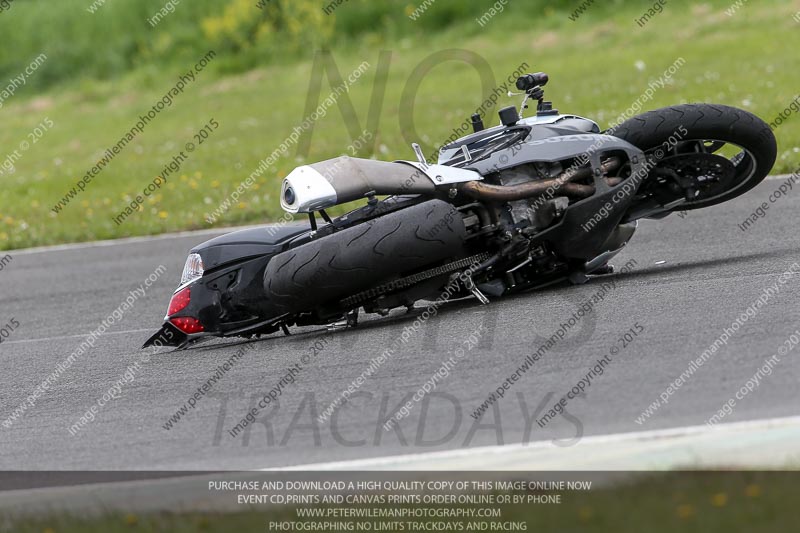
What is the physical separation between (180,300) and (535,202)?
2419mm

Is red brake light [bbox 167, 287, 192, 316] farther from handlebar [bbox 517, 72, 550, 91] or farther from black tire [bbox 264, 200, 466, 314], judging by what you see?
handlebar [bbox 517, 72, 550, 91]

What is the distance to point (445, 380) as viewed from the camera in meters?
6.08

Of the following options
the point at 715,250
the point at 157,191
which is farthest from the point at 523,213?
the point at 157,191

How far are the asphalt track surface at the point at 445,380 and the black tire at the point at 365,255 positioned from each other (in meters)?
0.37

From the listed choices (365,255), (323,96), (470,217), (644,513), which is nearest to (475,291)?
(470,217)

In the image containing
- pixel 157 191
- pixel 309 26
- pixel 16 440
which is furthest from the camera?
pixel 309 26

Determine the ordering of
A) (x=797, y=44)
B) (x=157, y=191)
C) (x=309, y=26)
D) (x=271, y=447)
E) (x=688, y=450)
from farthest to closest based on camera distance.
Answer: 1. (x=309, y=26)
2. (x=797, y=44)
3. (x=157, y=191)
4. (x=271, y=447)
5. (x=688, y=450)

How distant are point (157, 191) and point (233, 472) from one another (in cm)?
1264

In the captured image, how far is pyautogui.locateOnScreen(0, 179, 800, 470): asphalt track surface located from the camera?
5.33m

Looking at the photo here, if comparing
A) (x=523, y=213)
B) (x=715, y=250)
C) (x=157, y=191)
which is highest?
(x=523, y=213)

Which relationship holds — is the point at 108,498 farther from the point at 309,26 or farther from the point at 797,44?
the point at 309,26

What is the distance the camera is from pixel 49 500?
5.22 metres

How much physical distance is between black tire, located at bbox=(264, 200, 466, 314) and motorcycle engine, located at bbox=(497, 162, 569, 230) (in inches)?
20.8

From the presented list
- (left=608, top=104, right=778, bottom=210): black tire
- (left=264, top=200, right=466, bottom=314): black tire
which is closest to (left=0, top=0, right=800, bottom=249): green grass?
(left=608, top=104, right=778, bottom=210): black tire
